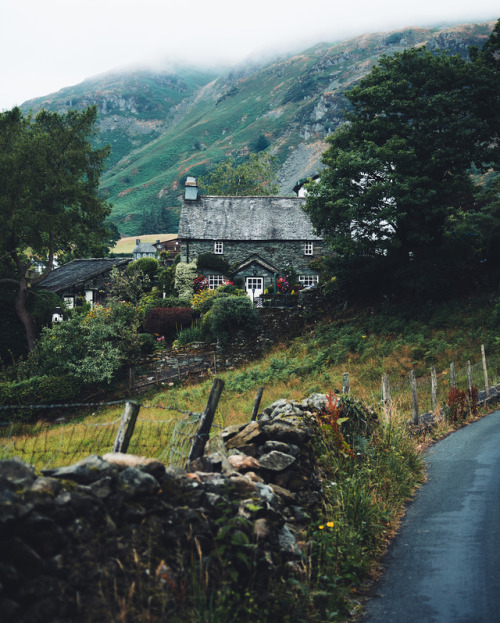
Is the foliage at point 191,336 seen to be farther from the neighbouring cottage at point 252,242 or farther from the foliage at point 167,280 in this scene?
the foliage at point 167,280

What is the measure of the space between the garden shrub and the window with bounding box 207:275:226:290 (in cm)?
1116

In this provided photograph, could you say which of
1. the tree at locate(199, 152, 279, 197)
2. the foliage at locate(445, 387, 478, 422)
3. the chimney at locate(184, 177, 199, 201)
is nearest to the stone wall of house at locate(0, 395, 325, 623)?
the foliage at locate(445, 387, 478, 422)

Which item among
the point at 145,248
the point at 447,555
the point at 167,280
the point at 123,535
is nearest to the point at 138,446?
the point at 123,535

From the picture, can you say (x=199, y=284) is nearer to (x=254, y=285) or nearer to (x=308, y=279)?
(x=254, y=285)

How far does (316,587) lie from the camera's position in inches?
202

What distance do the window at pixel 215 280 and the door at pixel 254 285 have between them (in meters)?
2.36

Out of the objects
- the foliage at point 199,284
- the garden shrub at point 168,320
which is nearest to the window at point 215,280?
the foliage at point 199,284

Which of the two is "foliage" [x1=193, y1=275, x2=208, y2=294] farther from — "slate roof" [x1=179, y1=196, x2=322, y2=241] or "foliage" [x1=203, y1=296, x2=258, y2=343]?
"foliage" [x1=203, y1=296, x2=258, y2=343]

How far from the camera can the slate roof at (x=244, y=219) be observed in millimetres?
47406

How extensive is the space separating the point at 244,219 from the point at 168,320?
19.1 meters

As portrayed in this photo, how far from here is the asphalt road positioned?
4.93 metres

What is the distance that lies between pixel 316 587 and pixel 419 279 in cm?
2502

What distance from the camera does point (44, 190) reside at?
34.4m

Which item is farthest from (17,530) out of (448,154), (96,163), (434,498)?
(96,163)
